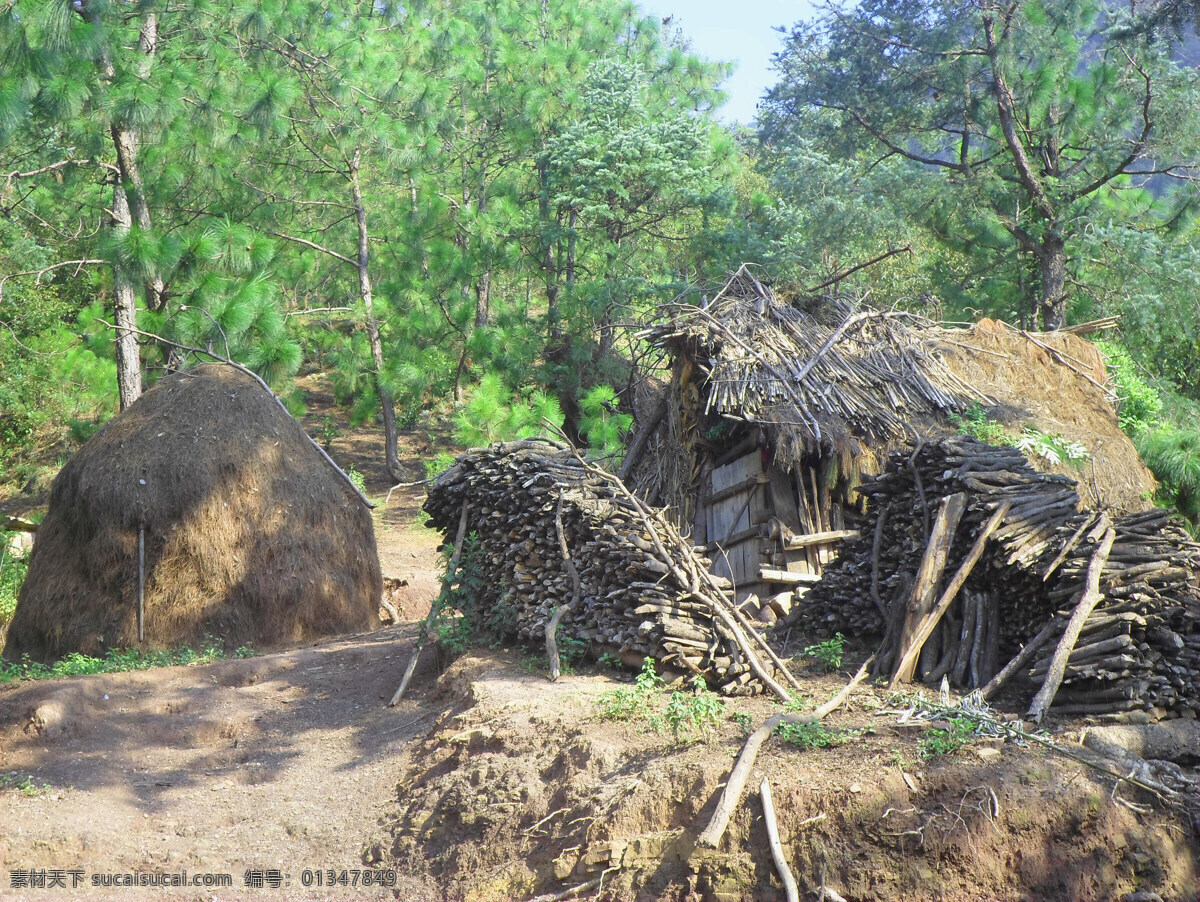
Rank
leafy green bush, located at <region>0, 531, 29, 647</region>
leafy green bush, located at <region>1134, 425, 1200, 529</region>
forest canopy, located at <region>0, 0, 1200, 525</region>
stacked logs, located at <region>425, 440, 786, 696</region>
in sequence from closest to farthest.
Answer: stacked logs, located at <region>425, 440, 786, 696</region> < leafy green bush, located at <region>1134, 425, 1200, 529</region> < leafy green bush, located at <region>0, 531, 29, 647</region> < forest canopy, located at <region>0, 0, 1200, 525</region>

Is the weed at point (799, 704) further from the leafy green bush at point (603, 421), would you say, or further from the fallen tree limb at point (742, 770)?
the leafy green bush at point (603, 421)

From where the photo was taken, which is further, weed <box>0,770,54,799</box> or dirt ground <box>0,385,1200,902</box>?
weed <box>0,770,54,799</box>

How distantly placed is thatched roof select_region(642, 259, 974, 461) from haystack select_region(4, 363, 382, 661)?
4.58 metres

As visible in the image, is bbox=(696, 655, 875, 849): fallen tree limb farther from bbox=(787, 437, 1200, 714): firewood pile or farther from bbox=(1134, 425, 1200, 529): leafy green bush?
bbox=(1134, 425, 1200, 529): leafy green bush

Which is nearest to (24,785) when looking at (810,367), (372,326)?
(810,367)

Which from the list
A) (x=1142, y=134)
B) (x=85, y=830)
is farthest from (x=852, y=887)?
(x=1142, y=134)

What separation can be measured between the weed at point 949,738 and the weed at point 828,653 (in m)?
1.82

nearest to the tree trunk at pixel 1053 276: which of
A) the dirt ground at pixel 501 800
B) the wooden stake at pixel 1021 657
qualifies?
the wooden stake at pixel 1021 657

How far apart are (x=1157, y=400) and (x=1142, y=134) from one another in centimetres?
559

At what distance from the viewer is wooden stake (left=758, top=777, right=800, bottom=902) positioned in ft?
15.3

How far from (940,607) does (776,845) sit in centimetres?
260

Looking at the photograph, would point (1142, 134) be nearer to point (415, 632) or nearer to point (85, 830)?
point (415, 632)

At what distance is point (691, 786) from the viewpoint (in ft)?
17.4

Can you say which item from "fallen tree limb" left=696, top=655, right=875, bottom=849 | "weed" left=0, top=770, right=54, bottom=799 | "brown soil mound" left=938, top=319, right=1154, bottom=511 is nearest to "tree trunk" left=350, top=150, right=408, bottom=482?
"brown soil mound" left=938, top=319, right=1154, bottom=511
